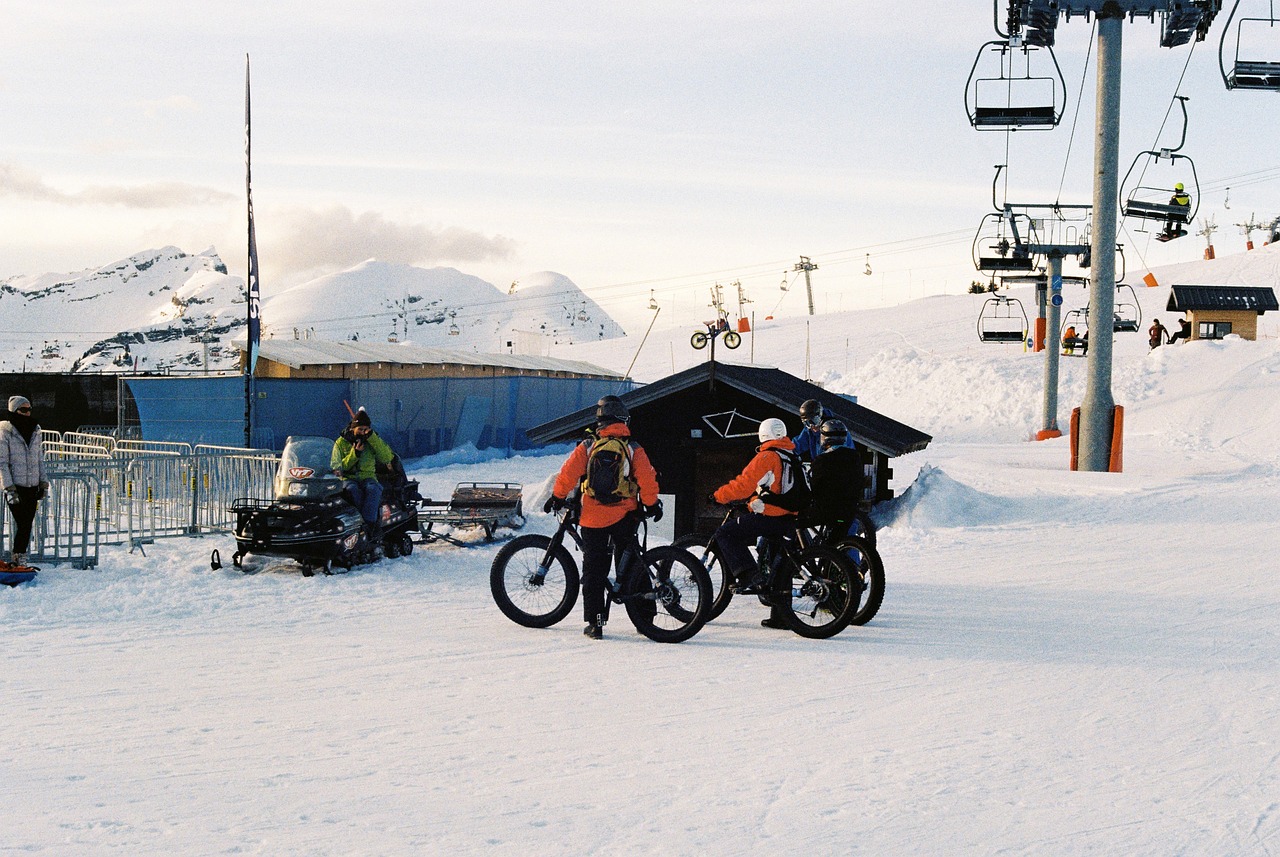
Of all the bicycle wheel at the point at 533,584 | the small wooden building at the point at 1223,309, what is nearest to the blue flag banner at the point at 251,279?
the bicycle wheel at the point at 533,584

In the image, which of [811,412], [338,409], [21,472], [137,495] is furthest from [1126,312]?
[21,472]

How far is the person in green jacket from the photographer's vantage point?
13.8 metres

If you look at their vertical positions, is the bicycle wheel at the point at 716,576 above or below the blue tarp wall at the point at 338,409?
below

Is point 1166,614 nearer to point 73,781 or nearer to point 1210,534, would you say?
point 1210,534

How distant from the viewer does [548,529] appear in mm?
18672

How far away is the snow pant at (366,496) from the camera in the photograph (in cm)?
1375

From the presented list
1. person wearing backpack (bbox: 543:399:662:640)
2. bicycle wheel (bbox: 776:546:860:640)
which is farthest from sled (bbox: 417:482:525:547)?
bicycle wheel (bbox: 776:546:860:640)

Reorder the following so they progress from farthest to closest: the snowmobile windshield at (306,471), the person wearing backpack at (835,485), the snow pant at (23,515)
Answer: the snowmobile windshield at (306,471) < the snow pant at (23,515) < the person wearing backpack at (835,485)

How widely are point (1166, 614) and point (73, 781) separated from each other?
9.53m

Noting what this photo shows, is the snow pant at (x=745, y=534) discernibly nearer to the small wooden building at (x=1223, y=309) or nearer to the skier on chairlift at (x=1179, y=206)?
the skier on chairlift at (x=1179, y=206)

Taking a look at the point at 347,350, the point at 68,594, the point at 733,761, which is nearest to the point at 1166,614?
the point at 733,761

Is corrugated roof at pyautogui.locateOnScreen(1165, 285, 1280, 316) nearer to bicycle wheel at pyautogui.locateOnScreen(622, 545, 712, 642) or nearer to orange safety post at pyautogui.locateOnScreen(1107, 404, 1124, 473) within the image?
orange safety post at pyautogui.locateOnScreen(1107, 404, 1124, 473)

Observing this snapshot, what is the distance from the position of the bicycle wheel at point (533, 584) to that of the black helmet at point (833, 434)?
2556 millimetres

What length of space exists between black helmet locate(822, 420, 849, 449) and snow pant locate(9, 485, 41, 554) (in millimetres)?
8177
